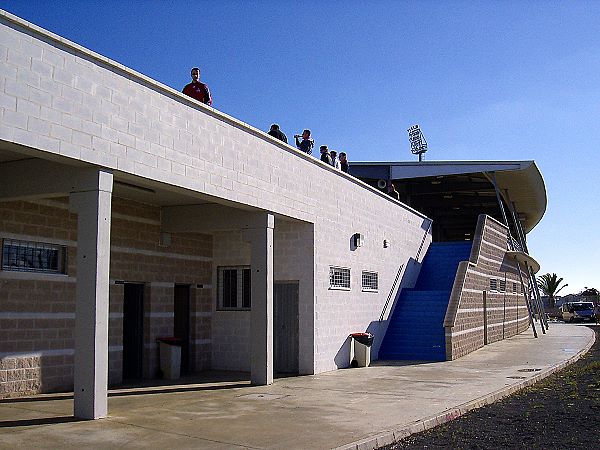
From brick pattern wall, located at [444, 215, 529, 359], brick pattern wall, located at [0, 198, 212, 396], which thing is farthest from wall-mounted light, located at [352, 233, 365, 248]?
brick pattern wall, located at [0, 198, 212, 396]

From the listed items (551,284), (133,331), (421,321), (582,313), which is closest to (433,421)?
(133,331)

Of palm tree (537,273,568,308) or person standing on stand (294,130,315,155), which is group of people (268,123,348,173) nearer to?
person standing on stand (294,130,315,155)

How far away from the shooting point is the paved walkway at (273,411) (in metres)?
8.95

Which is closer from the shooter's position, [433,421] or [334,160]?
[433,421]

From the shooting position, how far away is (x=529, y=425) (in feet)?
33.3

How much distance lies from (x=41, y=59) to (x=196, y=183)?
12.7 feet

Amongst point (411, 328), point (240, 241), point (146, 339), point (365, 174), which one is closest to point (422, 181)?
point (365, 174)

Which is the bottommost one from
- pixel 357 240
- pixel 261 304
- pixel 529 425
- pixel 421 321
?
pixel 529 425

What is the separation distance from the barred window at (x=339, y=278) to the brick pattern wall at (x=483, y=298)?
12.1 feet

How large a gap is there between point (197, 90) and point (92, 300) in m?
5.75

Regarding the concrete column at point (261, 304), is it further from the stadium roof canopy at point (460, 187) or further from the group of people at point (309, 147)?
the stadium roof canopy at point (460, 187)

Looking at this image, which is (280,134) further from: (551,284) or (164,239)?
(551,284)

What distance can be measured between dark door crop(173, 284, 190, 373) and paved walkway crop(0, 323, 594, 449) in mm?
1343

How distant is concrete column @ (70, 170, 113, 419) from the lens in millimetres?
10156
